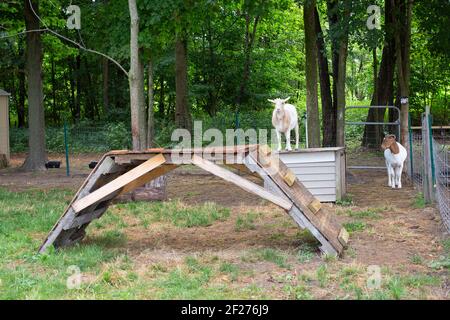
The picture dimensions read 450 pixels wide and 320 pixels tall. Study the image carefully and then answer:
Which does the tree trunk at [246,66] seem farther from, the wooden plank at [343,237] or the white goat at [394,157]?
the wooden plank at [343,237]

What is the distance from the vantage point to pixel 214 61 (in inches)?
1131

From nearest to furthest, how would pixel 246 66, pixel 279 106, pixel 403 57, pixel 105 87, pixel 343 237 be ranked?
pixel 343 237, pixel 279 106, pixel 403 57, pixel 246 66, pixel 105 87

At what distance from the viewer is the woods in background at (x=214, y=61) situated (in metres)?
11.9

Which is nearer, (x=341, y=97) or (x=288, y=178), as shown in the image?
(x=288, y=178)

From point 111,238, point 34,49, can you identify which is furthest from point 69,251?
point 34,49

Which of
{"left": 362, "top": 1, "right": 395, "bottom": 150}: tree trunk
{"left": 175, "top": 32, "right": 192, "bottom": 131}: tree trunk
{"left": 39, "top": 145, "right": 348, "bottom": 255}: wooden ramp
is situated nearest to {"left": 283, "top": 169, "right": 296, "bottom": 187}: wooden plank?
{"left": 39, "top": 145, "right": 348, "bottom": 255}: wooden ramp

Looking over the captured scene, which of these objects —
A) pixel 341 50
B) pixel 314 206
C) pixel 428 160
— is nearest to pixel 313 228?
pixel 314 206

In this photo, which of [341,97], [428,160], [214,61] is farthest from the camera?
[214,61]

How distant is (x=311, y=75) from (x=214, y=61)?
16.7m

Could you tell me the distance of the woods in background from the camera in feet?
39.1

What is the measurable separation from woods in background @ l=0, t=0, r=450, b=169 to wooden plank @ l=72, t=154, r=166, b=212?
3.85 m

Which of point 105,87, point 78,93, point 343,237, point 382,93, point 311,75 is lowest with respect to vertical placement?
point 343,237

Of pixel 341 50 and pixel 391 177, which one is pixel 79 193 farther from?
pixel 341 50

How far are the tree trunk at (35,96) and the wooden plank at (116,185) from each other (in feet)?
37.4
